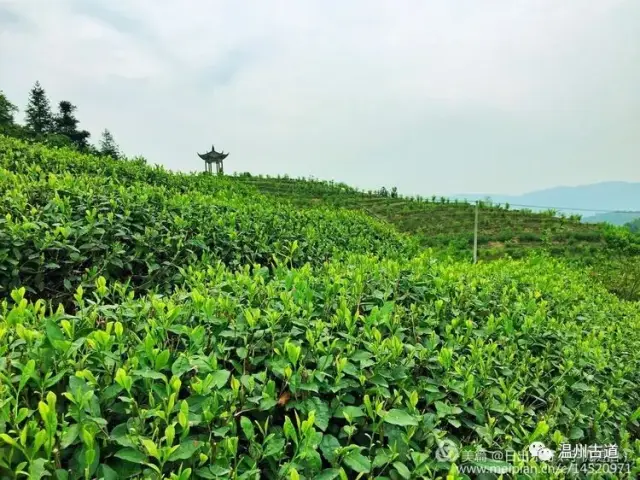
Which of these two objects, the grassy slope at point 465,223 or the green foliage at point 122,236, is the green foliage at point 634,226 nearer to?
the grassy slope at point 465,223

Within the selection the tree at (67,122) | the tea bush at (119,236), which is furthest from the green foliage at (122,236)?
the tree at (67,122)

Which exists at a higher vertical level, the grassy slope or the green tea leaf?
the grassy slope

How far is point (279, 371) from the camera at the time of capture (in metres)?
1.51

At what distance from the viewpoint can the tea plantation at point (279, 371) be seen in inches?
47.7

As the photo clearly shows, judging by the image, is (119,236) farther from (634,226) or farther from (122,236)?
(634,226)

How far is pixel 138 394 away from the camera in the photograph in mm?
1361

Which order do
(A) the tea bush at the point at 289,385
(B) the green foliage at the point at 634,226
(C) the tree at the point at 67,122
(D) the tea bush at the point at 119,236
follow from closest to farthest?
1. (A) the tea bush at the point at 289,385
2. (D) the tea bush at the point at 119,236
3. (B) the green foliage at the point at 634,226
4. (C) the tree at the point at 67,122

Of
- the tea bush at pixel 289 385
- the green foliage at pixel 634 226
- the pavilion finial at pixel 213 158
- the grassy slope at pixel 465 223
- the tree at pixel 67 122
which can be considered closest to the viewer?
the tea bush at pixel 289 385

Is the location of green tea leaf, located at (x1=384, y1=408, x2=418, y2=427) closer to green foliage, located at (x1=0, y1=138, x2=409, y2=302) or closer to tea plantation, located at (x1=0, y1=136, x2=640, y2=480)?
tea plantation, located at (x1=0, y1=136, x2=640, y2=480)

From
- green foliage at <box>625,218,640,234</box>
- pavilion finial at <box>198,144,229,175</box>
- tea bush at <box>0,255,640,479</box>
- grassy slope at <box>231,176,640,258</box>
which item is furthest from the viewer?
pavilion finial at <box>198,144,229,175</box>

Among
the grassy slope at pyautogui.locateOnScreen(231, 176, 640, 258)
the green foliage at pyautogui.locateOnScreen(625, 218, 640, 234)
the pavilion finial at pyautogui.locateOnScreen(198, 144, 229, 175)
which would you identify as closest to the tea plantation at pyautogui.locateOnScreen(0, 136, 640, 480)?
the grassy slope at pyautogui.locateOnScreen(231, 176, 640, 258)

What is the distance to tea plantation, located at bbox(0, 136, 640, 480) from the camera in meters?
1.21

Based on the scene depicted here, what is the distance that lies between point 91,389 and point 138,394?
0.46 ft

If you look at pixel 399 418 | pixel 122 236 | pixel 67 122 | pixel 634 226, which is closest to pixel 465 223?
pixel 634 226
